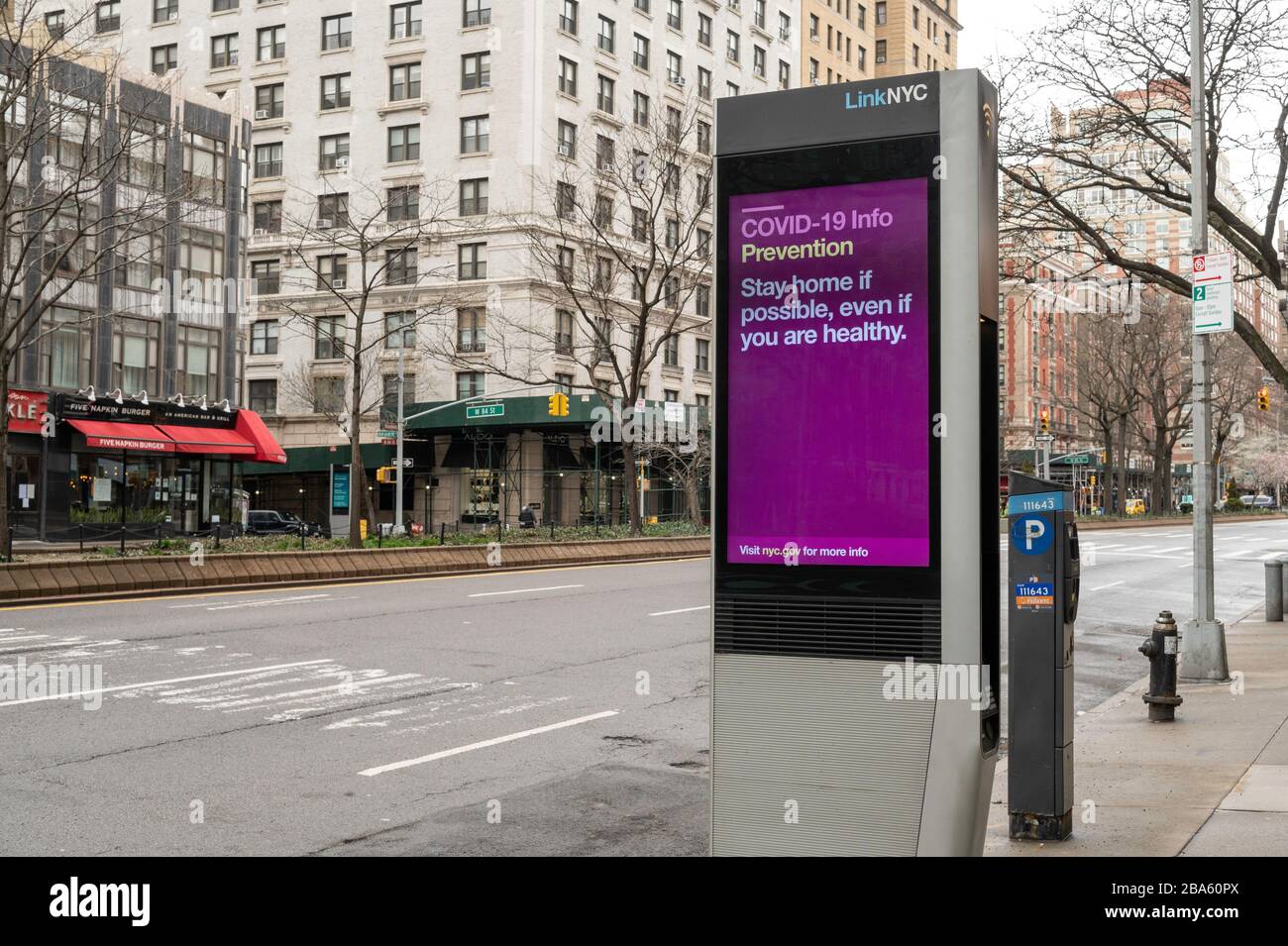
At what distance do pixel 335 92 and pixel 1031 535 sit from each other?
6042 cm

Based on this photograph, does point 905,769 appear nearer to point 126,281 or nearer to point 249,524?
point 126,281

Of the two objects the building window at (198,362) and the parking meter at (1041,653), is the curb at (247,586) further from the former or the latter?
the building window at (198,362)

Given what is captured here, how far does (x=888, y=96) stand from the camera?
14.7 ft

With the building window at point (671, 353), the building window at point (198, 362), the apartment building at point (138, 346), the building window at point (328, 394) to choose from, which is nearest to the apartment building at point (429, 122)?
the building window at point (671, 353)

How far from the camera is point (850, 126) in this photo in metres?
4.53

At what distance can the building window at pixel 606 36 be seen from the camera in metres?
59.7

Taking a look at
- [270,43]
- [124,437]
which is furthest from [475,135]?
[124,437]

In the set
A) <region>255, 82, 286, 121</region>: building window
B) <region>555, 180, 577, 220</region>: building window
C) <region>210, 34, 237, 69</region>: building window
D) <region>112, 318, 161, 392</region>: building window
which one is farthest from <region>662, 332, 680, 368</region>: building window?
<region>112, 318, 161, 392</region>: building window

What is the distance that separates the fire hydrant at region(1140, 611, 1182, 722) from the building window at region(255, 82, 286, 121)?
197 feet

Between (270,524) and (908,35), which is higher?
(908,35)

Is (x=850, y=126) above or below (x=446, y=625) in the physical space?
above

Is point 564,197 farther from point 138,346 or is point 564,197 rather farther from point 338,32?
point 338,32

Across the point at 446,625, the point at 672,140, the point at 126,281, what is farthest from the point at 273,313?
the point at 446,625
